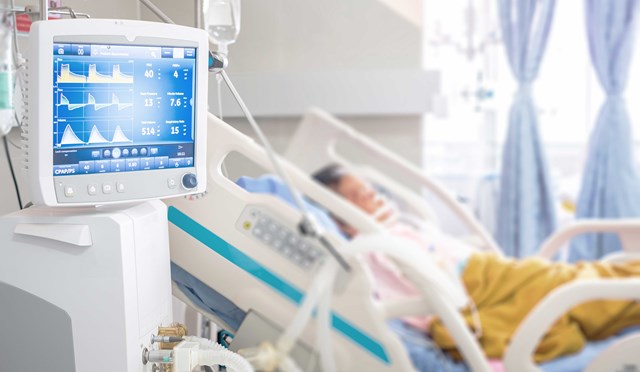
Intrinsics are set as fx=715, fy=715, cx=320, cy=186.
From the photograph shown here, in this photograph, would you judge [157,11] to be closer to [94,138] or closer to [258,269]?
[94,138]

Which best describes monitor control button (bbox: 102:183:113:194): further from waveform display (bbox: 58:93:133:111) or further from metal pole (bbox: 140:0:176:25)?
metal pole (bbox: 140:0:176:25)

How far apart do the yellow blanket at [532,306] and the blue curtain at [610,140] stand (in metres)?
0.96

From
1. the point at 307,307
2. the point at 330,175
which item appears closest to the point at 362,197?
the point at 330,175

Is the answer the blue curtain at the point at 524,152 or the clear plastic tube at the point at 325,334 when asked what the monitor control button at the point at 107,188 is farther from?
the blue curtain at the point at 524,152

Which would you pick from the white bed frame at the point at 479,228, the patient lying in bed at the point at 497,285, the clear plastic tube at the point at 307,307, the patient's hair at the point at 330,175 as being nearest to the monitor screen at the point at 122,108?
the clear plastic tube at the point at 307,307

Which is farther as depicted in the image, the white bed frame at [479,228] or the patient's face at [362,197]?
the patient's face at [362,197]

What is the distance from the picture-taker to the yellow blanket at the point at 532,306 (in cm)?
188

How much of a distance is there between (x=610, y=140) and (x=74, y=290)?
8.82 ft

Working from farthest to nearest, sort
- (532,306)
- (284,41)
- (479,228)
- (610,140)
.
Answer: (610,140) → (479,228) → (532,306) → (284,41)

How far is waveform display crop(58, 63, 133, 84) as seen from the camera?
0.89m

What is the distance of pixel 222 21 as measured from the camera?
1156 mm

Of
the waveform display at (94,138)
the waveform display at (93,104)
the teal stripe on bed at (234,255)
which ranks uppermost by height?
the waveform display at (93,104)

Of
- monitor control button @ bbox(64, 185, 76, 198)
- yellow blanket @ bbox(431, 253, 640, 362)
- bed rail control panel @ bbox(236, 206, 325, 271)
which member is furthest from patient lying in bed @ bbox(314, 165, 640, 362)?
monitor control button @ bbox(64, 185, 76, 198)

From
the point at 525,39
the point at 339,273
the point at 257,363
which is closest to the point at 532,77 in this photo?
the point at 525,39
